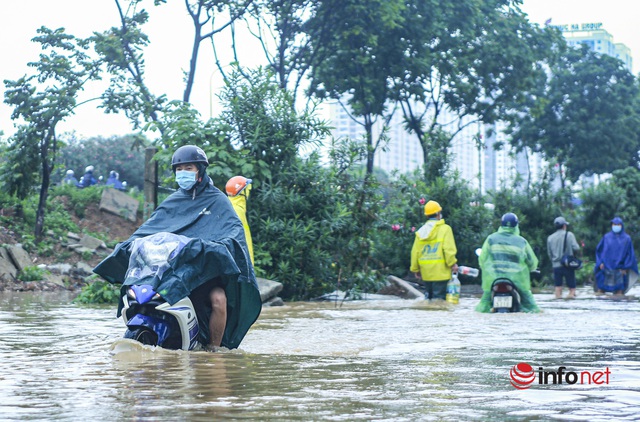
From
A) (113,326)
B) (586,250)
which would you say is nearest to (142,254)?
(113,326)

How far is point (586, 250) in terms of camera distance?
30250 mm

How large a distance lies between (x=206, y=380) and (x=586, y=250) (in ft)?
83.0

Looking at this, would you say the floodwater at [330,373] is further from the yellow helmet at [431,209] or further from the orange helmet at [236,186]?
the yellow helmet at [431,209]

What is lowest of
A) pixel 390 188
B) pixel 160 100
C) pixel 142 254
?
pixel 142 254

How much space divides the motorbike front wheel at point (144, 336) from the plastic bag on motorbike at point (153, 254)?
0.37 m

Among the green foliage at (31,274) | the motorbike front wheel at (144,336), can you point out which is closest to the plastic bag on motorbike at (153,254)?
the motorbike front wheel at (144,336)

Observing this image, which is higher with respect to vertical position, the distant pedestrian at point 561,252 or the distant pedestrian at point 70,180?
the distant pedestrian at point 70,180

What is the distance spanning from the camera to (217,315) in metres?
7.85

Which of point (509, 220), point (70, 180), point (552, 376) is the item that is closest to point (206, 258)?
point (552, 376)

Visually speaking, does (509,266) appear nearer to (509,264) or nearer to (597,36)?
(509,264)

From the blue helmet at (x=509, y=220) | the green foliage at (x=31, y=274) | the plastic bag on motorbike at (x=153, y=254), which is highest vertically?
the blue helmet at (x=509, y=220)

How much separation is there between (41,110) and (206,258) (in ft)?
55.3

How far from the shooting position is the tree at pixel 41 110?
910 inches

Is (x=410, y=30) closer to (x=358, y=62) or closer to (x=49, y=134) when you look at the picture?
(x=358, y=62)
